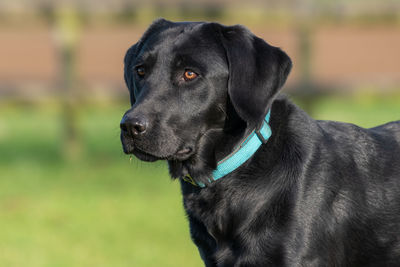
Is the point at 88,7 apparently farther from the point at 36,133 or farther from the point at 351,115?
the point at 351,115

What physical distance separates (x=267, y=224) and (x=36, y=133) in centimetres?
810

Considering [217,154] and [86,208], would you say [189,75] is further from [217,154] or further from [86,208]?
[86,208]

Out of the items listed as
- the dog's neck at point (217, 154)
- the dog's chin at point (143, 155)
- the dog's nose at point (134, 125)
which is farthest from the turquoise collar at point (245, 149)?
the dog's nose at point (134, 125)

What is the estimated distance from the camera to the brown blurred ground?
1734 cm

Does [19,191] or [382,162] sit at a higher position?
[382,162]

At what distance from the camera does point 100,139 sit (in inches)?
392

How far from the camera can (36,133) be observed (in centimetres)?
1062

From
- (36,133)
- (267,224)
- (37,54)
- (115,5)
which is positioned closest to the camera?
(267,224)

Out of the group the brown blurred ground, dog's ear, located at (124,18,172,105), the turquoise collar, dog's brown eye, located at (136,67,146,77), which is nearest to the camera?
the turquoise collar

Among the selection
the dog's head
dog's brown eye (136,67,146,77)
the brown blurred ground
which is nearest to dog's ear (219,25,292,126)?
the dog's head

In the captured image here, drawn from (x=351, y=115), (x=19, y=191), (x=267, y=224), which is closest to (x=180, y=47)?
(x=267, y=224)

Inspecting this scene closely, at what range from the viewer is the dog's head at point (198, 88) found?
3.12 meters

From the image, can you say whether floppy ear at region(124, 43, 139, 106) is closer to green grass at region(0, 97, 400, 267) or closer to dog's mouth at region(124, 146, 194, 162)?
green grass at region(0, 97, 400, 267)

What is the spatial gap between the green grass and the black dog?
541mm
